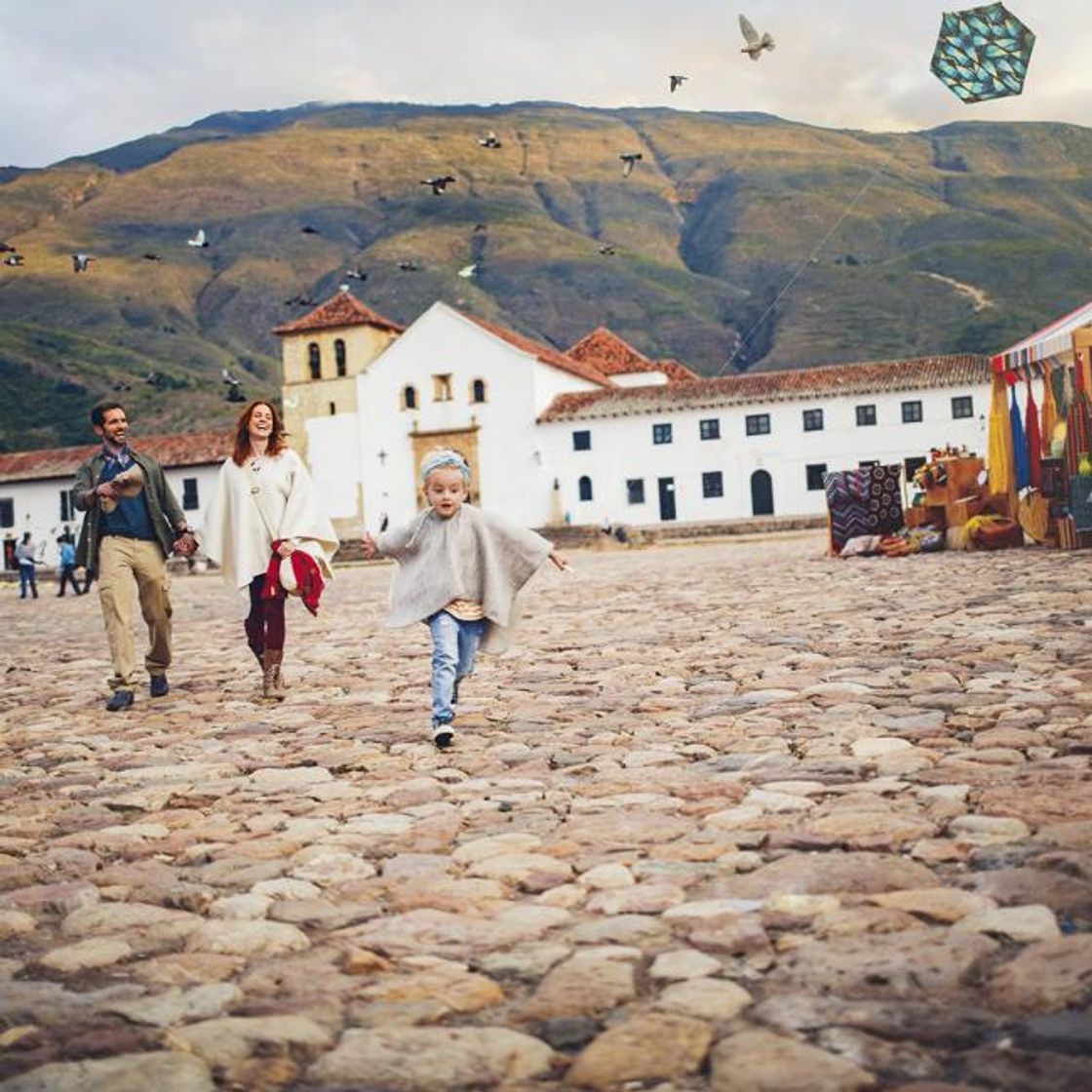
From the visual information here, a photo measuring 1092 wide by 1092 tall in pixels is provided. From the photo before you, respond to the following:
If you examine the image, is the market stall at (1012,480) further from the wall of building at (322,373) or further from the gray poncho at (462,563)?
the wall of building at (322,373)

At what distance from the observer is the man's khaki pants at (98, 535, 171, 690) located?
736 cm

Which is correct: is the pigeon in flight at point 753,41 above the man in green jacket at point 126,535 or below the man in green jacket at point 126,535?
above

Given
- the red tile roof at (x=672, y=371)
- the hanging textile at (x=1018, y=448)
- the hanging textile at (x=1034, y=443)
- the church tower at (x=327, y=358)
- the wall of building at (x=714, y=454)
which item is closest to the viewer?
the hanging textile at (x=1034, y=443)

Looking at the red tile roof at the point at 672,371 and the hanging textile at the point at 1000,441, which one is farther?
the red tile roof at the point at 672,371

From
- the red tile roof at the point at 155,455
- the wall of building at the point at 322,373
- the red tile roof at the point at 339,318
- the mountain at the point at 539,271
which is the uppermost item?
the mountain at the point at 539,271

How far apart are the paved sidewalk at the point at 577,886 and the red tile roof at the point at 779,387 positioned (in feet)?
151

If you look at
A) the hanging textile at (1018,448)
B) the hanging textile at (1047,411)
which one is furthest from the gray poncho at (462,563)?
the hanging textile at (1018,448)

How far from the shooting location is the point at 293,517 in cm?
733

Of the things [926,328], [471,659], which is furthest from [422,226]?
[471,659]

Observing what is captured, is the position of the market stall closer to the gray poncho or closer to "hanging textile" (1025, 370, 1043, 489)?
"hanging textile" (1025, 370, 1043, 489)

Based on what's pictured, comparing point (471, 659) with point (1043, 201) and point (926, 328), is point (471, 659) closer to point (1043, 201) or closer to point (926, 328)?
point (926, 328)

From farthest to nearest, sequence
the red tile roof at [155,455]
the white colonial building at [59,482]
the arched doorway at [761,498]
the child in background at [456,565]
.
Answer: the white colonial building at [59,482]
the red tile roof at [155,455]
the arched doorway at [761,498]
the child in background at [456,565]

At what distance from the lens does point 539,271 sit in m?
148

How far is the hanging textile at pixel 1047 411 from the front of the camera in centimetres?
1476
